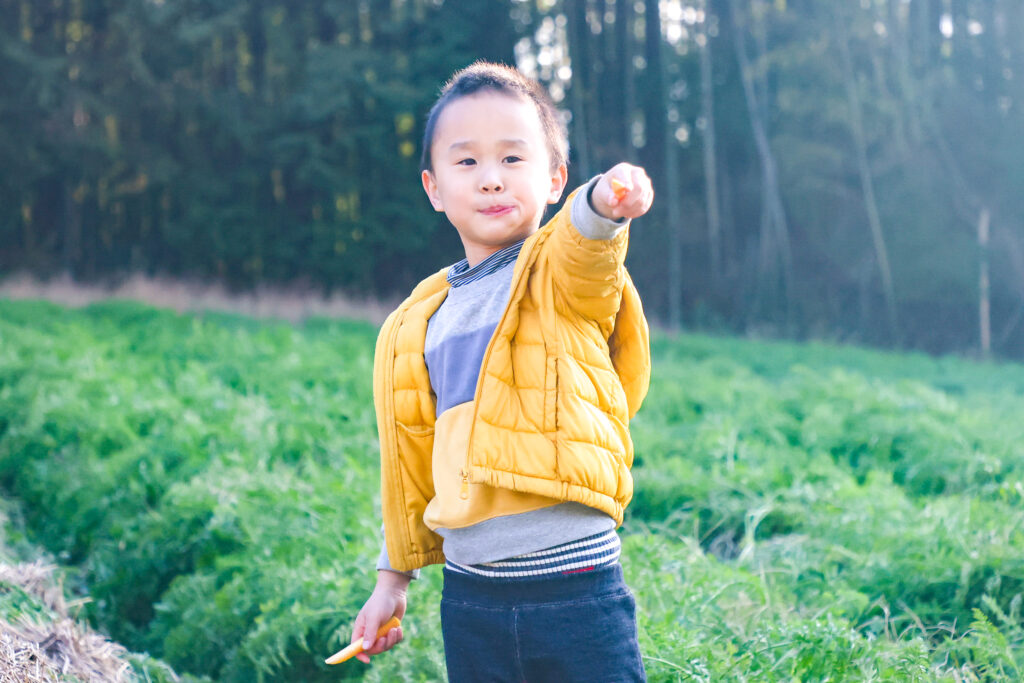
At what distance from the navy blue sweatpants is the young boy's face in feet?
2.16

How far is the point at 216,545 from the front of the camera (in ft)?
13.3

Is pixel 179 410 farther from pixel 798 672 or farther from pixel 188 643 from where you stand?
pixel 798 672

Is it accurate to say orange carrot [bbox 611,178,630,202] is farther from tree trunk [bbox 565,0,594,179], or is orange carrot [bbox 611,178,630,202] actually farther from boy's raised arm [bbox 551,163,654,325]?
tree trunk [bbox 565,0,594,179]

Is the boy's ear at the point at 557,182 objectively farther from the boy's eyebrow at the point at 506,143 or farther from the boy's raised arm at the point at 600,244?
the boy's raised arm at the point at 600,244

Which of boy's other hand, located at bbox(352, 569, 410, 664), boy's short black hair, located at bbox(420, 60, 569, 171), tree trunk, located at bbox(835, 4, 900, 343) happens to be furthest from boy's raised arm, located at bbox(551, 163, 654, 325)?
tree trunk, located at bbox(835, 4, 900, 343)

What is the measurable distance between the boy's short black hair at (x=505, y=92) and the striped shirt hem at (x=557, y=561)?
74 cm

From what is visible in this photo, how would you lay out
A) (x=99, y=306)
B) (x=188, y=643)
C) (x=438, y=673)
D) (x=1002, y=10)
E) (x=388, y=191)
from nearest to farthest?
(x=438, y=673) → (x=188, y=643) → (x=99, y=306) → (x=1002, y=10) → (x=388, y=191)

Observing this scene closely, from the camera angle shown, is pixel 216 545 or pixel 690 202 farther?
pixel 690 202

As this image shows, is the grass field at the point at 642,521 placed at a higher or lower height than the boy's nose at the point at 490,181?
lower

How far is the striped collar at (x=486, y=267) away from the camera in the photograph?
6.27 ft

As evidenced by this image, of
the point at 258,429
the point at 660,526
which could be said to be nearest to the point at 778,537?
the point at 660,526

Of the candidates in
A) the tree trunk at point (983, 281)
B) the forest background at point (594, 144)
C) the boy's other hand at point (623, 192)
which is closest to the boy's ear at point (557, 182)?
the boy's other hand at point (623, 192)

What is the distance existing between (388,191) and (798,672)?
18.8 meters

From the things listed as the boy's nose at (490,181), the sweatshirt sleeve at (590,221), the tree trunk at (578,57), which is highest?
the tree trunk at (578,57)
